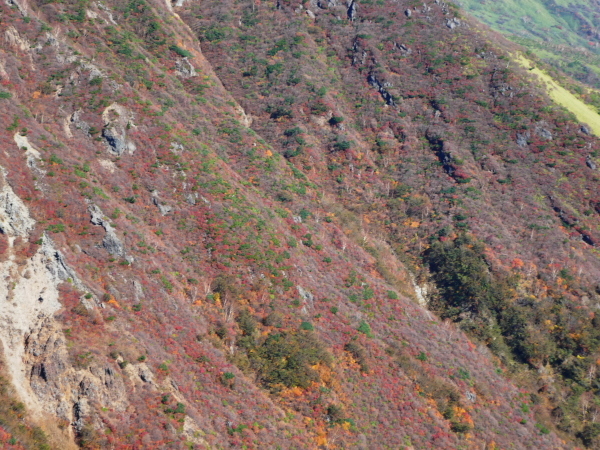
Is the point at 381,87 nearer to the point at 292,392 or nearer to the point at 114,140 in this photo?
the point at 114,140

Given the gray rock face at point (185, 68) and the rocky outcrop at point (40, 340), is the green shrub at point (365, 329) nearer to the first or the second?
the rocky outcrop at point (40, 340)

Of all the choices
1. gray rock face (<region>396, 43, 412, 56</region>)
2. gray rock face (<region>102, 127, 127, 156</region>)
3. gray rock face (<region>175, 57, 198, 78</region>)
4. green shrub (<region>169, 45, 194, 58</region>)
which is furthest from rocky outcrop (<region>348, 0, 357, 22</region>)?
gray rock face (<region>102, 127, 127, 156</region>)

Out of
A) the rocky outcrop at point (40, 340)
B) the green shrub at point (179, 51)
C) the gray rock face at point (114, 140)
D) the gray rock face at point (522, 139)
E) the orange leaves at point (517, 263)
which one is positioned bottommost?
the rocky outcrop at point (40, 340)

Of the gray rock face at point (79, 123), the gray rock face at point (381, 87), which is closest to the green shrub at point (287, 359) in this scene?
the gray rock face at point (79, 123)

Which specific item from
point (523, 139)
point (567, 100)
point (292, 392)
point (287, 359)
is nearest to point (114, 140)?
point (287, 359)

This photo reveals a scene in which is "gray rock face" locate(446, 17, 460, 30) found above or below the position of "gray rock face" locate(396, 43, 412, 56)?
above

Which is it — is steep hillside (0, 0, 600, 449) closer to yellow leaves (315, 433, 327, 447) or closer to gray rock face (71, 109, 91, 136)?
gray rock face (71, 109, 91, 136)

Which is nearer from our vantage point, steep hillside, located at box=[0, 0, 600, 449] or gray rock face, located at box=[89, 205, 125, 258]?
steep hillside, located at box=[0, 0, 600, 449]

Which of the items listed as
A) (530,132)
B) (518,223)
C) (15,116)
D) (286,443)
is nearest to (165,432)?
(286,443)
